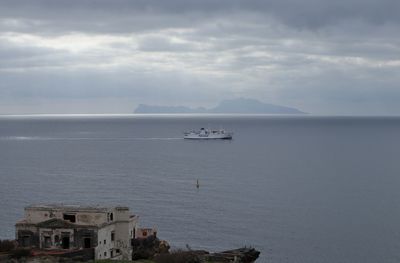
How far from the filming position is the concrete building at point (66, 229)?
2589 inches

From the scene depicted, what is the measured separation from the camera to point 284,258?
79000 millimetres

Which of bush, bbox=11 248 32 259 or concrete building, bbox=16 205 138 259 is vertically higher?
concrete building, bbox=16 205 138 259

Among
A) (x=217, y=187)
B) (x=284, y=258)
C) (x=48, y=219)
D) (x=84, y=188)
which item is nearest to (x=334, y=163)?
(x=217, y=187)

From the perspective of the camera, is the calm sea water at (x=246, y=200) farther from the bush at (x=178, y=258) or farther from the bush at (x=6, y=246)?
the bush at (x=6, y=246)

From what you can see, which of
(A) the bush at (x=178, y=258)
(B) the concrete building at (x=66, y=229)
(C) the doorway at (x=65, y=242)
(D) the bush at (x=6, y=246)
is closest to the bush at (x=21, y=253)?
(D) the bush at (x=6, y=246)

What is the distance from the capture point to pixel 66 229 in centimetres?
6606

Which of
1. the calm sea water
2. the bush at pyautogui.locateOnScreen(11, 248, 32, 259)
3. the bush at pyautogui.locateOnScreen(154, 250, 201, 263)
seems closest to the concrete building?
the bush at pyautogui.locateOnScreen(11, 248, 32, 259)

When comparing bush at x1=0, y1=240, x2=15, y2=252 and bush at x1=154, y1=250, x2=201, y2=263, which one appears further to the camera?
bush at x1=0, y1=240, x2=15, y2=252

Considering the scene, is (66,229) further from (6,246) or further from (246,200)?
(246,200)

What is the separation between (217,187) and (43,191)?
36.1 m

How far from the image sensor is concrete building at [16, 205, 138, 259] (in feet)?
216

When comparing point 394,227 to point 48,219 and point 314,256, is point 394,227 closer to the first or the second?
point 314,256

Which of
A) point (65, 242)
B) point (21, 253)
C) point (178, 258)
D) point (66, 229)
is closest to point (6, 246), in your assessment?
point (21, 253)

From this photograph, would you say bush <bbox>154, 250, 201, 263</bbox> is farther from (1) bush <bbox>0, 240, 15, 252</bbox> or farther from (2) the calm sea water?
(2) the calm sea water
